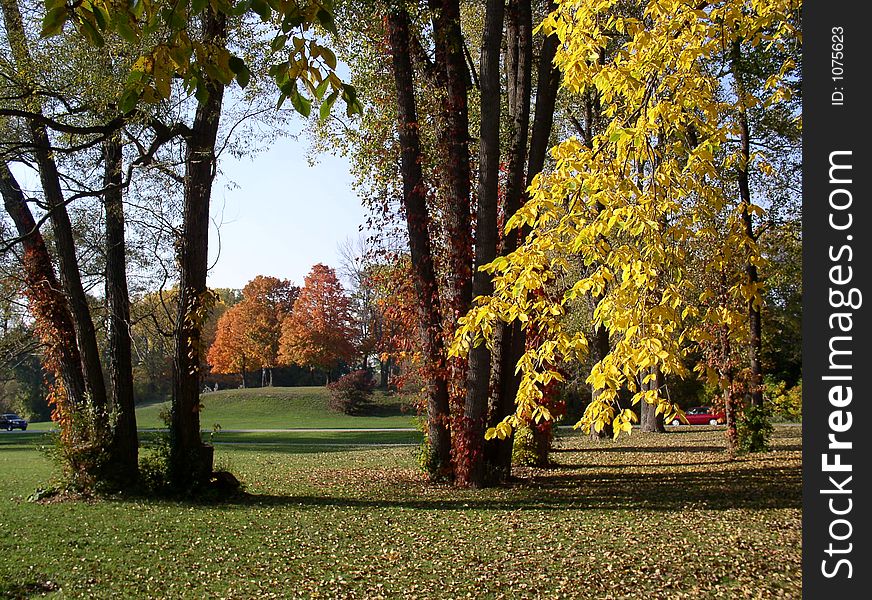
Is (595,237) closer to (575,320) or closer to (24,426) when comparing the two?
(575,320)

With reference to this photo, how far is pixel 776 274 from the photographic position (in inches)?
595

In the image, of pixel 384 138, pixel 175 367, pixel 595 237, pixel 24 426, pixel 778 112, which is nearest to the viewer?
pixel 595 237

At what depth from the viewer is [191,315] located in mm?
10086

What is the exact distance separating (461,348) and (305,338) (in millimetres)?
44052

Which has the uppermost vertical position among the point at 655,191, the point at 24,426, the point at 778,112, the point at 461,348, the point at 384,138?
the point at 778,112

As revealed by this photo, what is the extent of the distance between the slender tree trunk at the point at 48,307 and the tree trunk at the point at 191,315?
1.82 m

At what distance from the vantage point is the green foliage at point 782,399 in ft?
48.9

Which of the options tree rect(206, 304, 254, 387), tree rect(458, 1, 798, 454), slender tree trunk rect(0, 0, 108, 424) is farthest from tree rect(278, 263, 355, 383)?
tree rect(458, 1, 798, 454)

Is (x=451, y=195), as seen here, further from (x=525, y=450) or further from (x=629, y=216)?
(x=629, y=216)

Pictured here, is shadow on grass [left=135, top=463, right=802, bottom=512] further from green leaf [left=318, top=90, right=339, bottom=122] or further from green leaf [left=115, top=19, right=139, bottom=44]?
green leaf [left=115, top=19, right=139, bottom=44]

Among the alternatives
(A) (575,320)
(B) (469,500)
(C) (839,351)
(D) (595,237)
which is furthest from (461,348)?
(A) (575,320)

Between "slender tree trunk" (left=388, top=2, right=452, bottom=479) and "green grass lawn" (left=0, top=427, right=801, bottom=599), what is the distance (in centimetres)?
147

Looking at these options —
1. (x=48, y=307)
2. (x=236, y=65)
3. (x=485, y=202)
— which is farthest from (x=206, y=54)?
(x=48, y=307)

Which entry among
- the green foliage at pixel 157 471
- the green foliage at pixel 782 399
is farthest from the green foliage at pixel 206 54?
the green foliage at pixel 782 399
